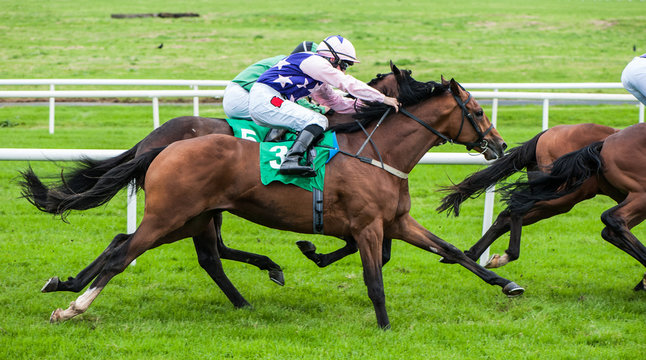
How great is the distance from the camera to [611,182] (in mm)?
4852

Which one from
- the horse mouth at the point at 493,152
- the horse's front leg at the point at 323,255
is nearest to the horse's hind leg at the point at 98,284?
the horse's front leg at the point at 323,255

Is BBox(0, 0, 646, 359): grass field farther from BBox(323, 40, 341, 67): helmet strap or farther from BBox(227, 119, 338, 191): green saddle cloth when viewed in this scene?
BBox(323, 40, 341, 67): helmet strap

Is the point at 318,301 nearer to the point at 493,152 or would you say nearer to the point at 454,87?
the point at 493,152

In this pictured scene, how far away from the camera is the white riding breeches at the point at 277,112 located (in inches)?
175

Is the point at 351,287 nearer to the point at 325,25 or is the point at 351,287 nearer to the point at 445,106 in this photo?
the point at 445,106

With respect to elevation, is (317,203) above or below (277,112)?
below

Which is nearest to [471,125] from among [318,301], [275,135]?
[275,135]

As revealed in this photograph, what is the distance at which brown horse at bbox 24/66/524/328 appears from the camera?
13.4 ft

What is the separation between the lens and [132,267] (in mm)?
5277

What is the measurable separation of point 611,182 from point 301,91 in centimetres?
210

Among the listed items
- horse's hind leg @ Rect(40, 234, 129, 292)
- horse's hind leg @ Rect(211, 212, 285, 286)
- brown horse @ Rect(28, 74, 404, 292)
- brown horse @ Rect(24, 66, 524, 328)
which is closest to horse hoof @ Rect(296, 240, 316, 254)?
brown horse @ Rect(28, 74, 404, 292)

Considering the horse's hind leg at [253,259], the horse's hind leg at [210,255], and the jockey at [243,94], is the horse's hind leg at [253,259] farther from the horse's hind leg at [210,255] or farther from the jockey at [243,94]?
the jockey at [243,94]

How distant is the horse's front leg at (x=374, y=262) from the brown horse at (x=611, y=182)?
4.25 feet

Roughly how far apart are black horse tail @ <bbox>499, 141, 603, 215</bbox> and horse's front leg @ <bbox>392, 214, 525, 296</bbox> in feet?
2.90
